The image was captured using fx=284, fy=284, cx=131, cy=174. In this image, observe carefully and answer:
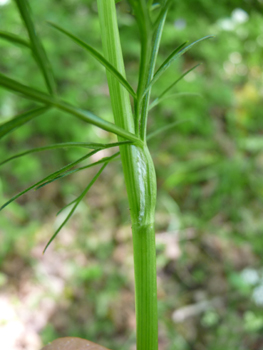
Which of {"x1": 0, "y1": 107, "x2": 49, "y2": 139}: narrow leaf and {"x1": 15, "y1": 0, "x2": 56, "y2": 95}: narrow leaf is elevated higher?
{"x1": 15, "y1": 0, "x2": 56, "y2": 95}: narrow leaf

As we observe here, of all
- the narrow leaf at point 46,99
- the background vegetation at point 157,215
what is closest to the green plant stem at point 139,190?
the narrow leaf at point 46,99

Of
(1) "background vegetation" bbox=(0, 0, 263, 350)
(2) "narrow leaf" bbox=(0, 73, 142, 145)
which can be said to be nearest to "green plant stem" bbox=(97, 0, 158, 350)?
(2) "narrow leaf" bbox=(0, 73, 142, 145)

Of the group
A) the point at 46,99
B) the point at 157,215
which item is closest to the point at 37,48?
the point at 46,99

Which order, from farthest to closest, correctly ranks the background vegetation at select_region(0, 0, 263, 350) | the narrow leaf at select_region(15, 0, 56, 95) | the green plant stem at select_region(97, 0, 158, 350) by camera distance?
the background vegetation at select_region(0, 0, 263, 350) → the green plant stem at select_region(97, 0, 158, 350) → the narrow leaf at select_region(15, 0, 56, 95)

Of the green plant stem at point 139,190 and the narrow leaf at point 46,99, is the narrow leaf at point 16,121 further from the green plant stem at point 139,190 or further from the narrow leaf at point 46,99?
the green plant stem at point 139,190

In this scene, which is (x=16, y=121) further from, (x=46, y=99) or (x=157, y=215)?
(x=157, y=215)

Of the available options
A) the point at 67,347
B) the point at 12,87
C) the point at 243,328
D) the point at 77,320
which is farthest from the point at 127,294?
the point at 12,87

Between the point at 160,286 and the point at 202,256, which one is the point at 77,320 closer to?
the point at 160,286

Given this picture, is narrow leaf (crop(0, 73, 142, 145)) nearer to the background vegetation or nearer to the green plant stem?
the green plant stem
